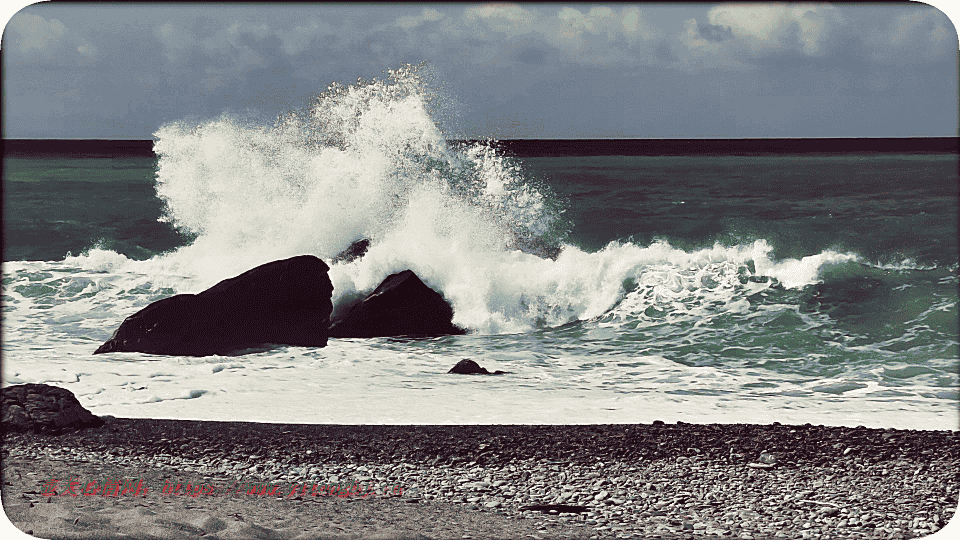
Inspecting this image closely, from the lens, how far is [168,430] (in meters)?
4.30

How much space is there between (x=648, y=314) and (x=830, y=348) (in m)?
1.66

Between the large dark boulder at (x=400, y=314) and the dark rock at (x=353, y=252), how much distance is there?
69cm

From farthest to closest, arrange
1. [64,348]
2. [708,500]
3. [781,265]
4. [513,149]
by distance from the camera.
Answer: [781,265], [513,149], [64,348], [708,500]

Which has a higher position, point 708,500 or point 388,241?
point 388,241

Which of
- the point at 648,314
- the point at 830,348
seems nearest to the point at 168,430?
the point at 648,314

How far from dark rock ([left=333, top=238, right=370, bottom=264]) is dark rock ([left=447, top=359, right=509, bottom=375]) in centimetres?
246

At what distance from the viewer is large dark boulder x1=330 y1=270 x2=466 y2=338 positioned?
6289mm

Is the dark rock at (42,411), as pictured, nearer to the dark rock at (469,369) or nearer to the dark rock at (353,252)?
the dark rock at (469,369)

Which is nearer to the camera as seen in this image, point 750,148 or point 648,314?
point 750,148

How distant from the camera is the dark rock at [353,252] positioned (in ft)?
24.5

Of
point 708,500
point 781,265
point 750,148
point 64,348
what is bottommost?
point 708,500

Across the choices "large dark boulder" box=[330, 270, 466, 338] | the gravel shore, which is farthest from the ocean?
the gravel shore

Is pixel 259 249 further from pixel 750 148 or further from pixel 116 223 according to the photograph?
pixel 750 148

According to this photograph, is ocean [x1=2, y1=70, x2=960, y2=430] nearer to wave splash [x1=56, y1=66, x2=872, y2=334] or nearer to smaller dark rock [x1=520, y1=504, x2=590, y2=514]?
wave splash [x1=56, y1=66, x2=872, y2=334]
